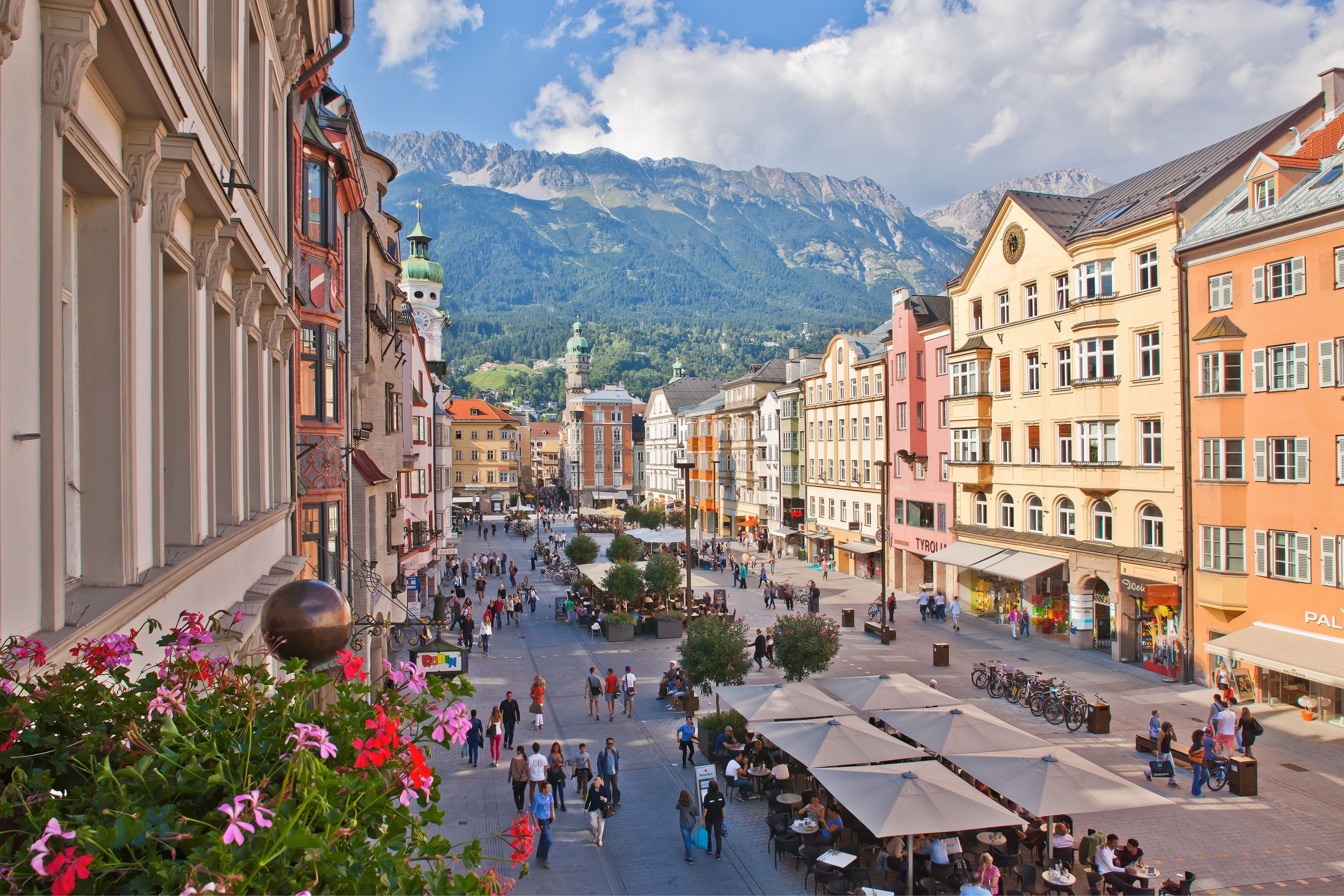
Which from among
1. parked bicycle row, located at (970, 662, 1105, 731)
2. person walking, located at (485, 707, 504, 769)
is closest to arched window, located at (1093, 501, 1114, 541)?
parked bicycle row, located at (970, 662, 1105, 731)

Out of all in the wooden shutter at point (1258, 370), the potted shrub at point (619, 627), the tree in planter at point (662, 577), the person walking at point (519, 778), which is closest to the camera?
the person walking at point (519, 778)

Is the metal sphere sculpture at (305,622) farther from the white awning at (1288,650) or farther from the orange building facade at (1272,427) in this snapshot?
the orange building facade at (1272,427)

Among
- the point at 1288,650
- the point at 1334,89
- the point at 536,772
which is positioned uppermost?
the point at 1334,89

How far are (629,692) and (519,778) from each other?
7928 millimetres

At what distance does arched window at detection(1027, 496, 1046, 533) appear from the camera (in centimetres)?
3725

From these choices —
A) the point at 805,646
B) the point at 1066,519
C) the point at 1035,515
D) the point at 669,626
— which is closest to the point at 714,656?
the point at 805,646

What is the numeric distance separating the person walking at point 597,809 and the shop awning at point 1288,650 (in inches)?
714

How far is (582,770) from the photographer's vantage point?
18.7m

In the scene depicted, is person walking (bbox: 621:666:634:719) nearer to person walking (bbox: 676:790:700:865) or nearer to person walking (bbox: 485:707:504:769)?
person walking (bbox: 485:707:504:769)

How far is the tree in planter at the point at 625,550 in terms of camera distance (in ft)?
163

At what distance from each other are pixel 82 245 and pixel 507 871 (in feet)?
42.7

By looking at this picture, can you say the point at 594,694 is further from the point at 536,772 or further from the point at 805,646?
the point at 536,772

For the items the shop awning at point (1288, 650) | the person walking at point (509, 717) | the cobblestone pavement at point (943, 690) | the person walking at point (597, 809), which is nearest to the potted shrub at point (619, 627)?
the cobblestone pavement at point (943, 690)

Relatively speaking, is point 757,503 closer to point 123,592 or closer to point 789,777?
point 789,777
